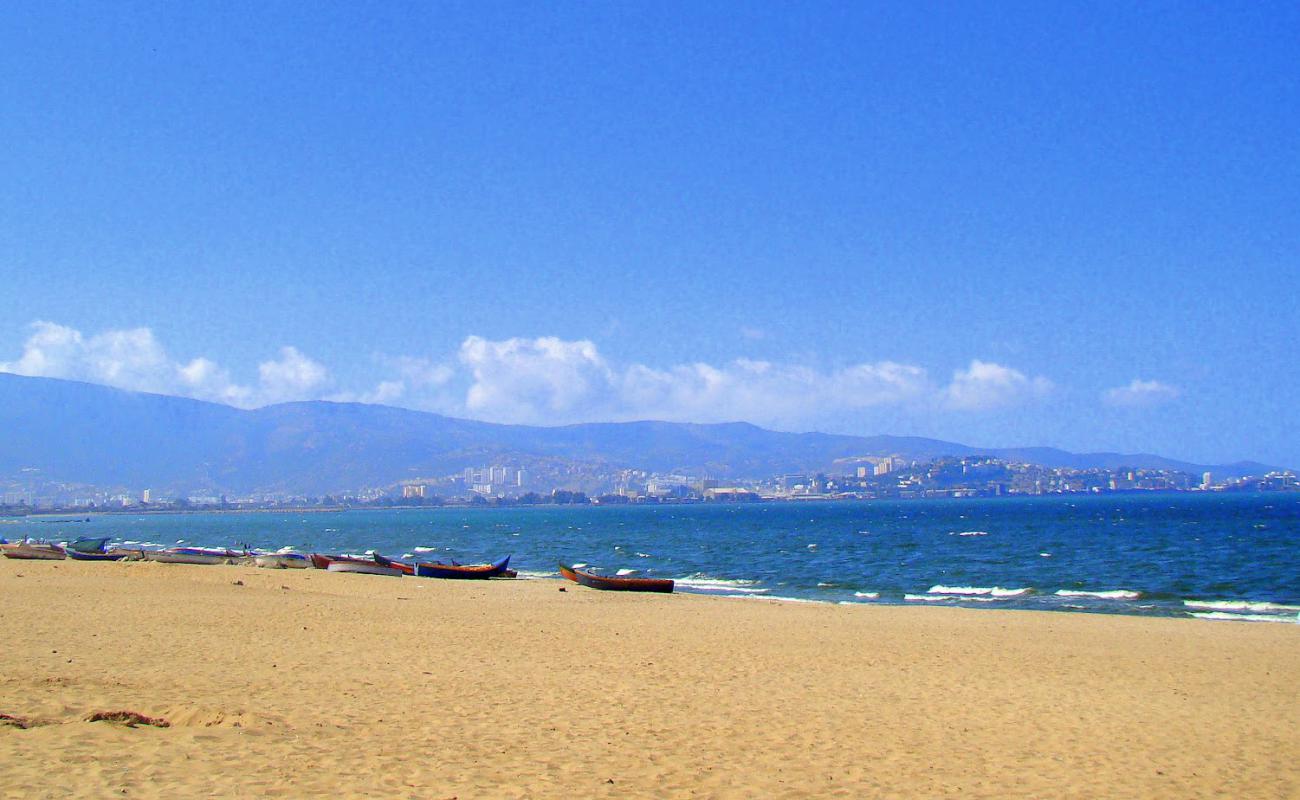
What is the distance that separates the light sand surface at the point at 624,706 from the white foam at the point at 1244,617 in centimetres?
504

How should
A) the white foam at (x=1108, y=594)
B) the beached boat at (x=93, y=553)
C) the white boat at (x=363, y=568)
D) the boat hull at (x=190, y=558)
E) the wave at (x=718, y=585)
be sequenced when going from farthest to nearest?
1. the beached boat at (x=93, y=553)
2. the boat hull at (x=190, y=558)
3. the white boat at (x=363, y=568)
4. the wave at (x=718, y=585)
5. the white foam at (x=1108, y=594)

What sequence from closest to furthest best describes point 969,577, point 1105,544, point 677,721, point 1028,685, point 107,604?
point 677,721, point 1028,685, point 107,604, point 969,577, point 1105,544

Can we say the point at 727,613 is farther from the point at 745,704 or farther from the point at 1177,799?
the point at 1177,799

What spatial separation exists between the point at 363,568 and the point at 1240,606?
35.8 metres

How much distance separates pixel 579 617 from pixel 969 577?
26195 mm

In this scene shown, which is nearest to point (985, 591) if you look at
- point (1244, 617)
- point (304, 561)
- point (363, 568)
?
point (1244, 617)

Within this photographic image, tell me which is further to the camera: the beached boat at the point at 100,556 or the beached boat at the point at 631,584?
the beached boat at the point at 100,556

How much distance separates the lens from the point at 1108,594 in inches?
1496

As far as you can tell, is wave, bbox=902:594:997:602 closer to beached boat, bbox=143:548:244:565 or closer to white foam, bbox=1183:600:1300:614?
white foam, bbox=1183:600:1300:614

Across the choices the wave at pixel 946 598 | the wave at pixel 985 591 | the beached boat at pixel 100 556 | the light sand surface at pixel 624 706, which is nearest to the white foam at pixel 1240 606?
the wave at pixel 985 591

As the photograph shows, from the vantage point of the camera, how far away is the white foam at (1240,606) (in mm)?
32719

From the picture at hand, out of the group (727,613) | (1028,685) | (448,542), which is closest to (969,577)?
(727,613)

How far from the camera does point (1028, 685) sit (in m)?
Result: 16.2

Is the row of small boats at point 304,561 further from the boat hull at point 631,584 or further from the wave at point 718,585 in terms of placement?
the wave at point 718,585
